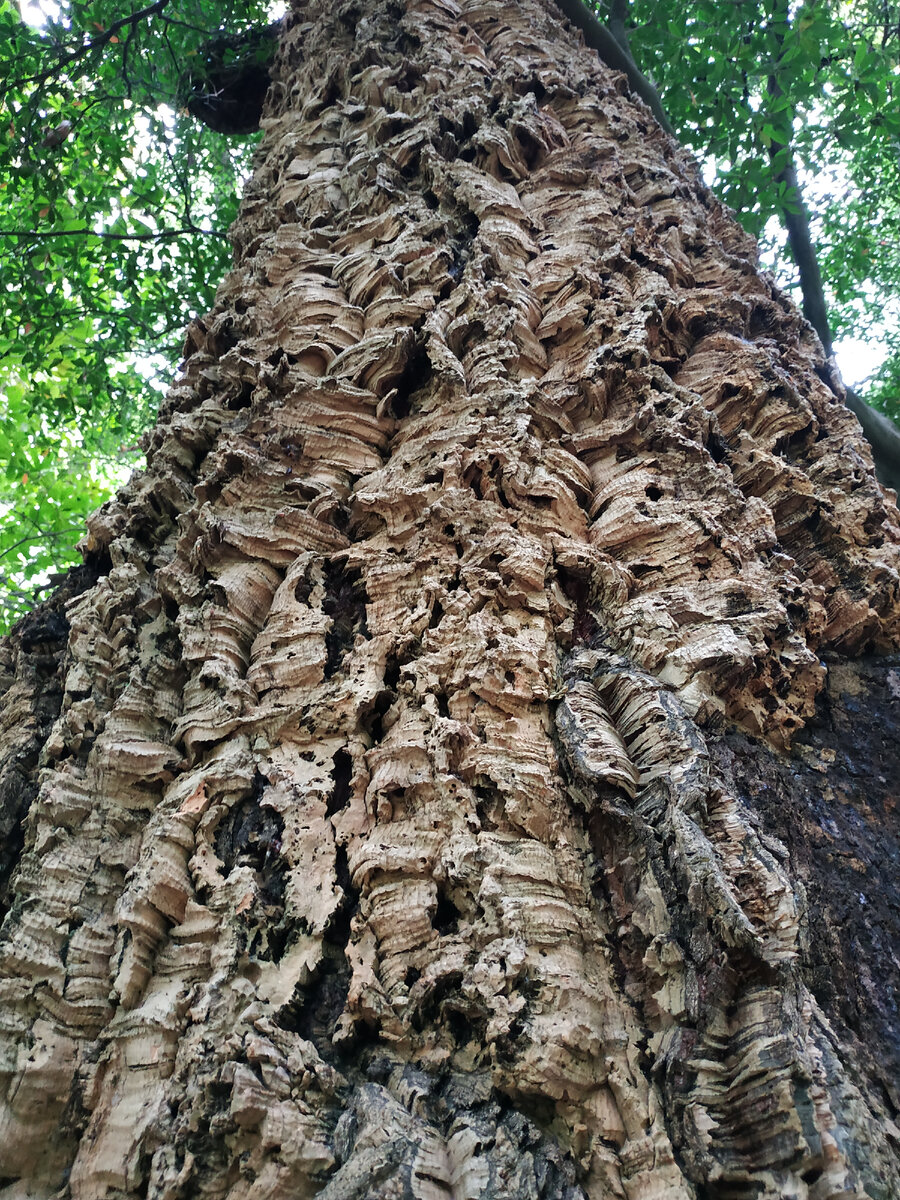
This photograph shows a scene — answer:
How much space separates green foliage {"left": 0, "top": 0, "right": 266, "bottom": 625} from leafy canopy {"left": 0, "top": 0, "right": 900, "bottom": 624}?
2cm

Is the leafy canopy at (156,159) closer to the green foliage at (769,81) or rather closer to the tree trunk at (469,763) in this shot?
the green foliage at (769,81)

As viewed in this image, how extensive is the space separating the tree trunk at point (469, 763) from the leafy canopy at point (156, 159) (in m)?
3.19

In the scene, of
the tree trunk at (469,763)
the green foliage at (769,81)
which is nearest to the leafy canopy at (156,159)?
the green foliage at (769,81)

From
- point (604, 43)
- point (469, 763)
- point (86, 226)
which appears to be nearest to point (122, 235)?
point (86, 226)

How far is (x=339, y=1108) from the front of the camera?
3.41 ft

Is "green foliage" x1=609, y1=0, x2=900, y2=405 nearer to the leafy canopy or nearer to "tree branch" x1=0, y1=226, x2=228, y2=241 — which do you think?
the leafy canopy

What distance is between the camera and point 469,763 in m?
1.31

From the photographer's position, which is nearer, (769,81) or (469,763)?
(469,763)

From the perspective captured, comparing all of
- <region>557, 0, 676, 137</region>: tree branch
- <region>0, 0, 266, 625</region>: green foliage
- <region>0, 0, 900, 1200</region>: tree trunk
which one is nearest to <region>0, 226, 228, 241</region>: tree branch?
<region>0, 0, 266, 625</region>: green foliage

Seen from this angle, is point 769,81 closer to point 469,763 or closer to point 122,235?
point 122,235

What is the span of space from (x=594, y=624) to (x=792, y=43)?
4.30 m

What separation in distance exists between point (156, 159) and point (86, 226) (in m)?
0.97

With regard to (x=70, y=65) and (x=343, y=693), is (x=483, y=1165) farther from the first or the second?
(x=70, y=65)

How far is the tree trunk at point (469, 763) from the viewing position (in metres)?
1.00
